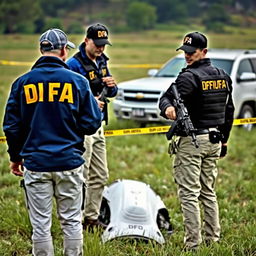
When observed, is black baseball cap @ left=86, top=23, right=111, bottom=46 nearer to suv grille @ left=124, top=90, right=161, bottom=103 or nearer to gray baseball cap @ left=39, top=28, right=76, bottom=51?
gray baseball cap @ left=39, top=28, right=76, bottom=51

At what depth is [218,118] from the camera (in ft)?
14.8

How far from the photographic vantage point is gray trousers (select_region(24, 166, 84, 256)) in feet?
11.9

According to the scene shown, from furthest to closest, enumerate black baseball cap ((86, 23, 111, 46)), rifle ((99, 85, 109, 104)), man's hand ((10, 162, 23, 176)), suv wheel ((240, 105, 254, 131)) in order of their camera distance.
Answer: suv wheel ((240, 105, 254, 131)) < rifle ((99, 85, 109, 104)) < black baseball cap ((86, 23, 111, 46)) < man's hand ((10, 162, 23, 176))

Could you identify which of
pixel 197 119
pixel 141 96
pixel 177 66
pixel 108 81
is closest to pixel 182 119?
pixel 197 119

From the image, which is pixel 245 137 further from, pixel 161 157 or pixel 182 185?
pixel 182 185

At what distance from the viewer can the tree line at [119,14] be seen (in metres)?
53.6

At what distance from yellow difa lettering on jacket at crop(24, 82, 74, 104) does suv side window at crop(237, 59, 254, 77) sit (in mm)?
7863

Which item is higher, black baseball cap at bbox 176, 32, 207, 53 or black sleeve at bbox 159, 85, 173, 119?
black baseball cap at bbox 176, 32, 207, 53

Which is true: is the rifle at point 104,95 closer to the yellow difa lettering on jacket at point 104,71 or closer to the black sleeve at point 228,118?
the yellow difa lettering on jacket at point 104,71

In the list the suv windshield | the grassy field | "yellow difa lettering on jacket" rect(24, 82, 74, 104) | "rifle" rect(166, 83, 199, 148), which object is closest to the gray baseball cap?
"yellow difa lettering on jacket" rect(24, 82, 74, 104)

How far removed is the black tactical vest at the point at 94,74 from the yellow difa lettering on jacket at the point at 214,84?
1185 mm

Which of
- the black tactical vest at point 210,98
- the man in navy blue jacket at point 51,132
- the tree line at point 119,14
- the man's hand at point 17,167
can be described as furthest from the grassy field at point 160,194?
the tree line at point 119,14

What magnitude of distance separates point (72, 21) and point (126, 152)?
5203cm

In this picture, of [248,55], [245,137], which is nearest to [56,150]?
[245,137]
